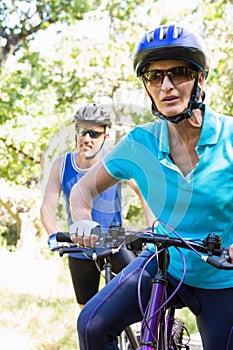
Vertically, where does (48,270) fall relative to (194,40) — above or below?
below

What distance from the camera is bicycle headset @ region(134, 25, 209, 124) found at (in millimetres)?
2480

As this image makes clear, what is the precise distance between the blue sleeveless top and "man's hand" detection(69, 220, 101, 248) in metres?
1.89

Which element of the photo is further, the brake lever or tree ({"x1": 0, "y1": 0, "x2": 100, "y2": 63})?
tree ({"x1": 0, "y1": 0, "x2": 100, "y2": 63})

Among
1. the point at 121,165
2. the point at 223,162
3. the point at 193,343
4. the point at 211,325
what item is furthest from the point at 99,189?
the point at 193,343

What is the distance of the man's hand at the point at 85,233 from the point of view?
2277 mm

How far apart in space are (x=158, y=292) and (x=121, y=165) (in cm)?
53

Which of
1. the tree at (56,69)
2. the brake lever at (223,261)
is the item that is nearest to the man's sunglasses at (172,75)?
the brake lever at (223,261)

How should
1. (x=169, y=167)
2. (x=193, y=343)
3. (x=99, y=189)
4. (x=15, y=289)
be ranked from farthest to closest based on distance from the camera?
1. (x=15, y=289)
2. (x=193, y=343)
3. (x=99, y=189)
4. (x=169, y=167)

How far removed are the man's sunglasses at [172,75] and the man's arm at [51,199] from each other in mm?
1800

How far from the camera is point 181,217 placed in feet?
7.95

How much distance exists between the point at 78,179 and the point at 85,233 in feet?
6.52

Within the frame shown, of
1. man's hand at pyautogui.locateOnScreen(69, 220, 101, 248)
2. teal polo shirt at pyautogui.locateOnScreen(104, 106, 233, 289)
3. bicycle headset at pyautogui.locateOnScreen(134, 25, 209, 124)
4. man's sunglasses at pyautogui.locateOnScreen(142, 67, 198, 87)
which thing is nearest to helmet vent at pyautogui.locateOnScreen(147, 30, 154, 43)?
bicycle headset at pyautogui.locateOnScreen(134, 25, 209, 124)

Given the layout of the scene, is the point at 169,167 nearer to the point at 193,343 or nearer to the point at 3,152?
the point at 193,343

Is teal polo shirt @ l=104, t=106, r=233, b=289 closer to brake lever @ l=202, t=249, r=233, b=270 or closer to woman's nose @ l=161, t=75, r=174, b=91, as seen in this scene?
woman's nose @ l=161, t=75, r=174, b=91
